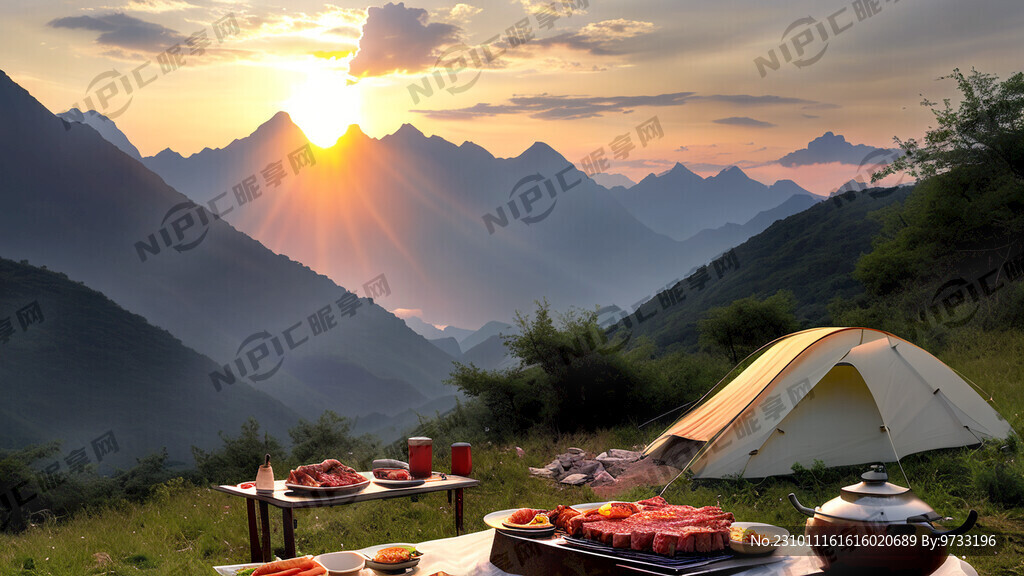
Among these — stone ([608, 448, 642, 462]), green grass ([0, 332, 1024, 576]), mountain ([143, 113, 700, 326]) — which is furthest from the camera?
mountain ([143, 113, 700, 326])

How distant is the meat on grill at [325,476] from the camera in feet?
13.6

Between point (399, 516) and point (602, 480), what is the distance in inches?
108

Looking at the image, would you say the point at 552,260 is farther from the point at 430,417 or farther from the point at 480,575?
the point at 480,575

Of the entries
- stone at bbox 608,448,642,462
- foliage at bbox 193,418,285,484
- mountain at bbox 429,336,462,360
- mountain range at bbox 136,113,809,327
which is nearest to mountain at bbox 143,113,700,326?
mountain range at bbox 136,113,809,327

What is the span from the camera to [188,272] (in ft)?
271

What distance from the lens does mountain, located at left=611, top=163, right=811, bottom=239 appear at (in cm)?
13738

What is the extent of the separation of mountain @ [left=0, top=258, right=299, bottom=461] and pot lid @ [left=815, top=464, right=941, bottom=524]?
5165cm

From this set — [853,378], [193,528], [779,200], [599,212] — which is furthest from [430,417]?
[779,200]

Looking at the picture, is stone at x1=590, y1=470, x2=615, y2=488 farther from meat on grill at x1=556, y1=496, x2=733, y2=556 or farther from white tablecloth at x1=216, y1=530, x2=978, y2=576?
meat on grill at x1=556, y1=496, x2=733, y2=556

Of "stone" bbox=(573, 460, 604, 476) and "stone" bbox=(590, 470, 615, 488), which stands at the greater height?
"stone" bbox=(573, 460, 604, 476)

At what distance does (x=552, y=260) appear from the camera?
123 m

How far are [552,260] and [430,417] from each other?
106888 mm

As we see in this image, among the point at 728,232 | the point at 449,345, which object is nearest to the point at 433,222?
the point at 449,345

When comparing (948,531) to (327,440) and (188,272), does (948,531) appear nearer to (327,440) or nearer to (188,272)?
(327,440)
